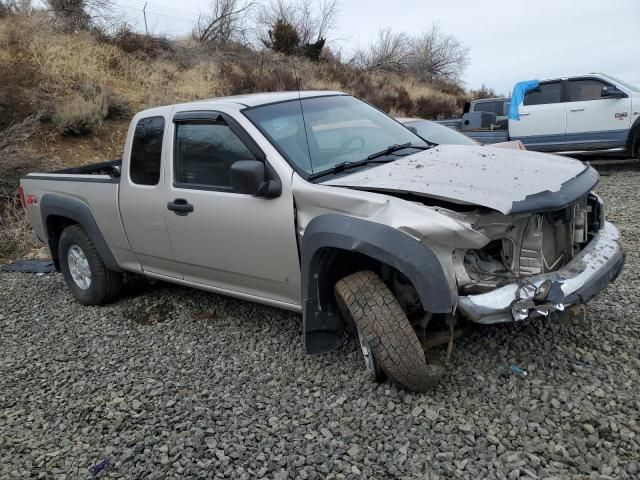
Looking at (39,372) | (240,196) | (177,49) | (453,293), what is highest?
(177,49)

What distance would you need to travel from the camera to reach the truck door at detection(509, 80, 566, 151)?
10.7m

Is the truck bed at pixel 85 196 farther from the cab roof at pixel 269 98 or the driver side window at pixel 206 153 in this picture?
the cab roof at pixel 269 98

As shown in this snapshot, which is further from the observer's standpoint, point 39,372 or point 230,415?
point 39,372

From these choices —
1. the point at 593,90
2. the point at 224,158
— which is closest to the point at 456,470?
the point at 224,158

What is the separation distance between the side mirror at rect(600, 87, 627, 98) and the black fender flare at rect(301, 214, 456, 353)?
352 inches

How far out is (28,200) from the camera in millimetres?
5688

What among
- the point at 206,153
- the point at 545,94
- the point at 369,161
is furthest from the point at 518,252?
the point at 545,94

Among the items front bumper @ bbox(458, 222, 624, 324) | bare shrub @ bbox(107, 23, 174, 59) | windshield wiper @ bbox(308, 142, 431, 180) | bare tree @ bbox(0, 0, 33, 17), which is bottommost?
front bumper @ bbox(458, 222, 624, 324)

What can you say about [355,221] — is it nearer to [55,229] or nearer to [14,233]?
[55,229]

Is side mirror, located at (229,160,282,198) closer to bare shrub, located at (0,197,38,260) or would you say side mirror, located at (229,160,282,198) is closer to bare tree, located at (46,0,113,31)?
bare shrub, located at (0,197,38,260)

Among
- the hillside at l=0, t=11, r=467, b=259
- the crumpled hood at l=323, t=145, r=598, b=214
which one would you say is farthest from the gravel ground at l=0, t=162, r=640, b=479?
the hillside at l=0, t=11, r=467, b=259

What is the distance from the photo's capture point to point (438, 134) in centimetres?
711

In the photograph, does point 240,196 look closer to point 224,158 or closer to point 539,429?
point 224,158

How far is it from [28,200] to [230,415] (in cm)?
377
